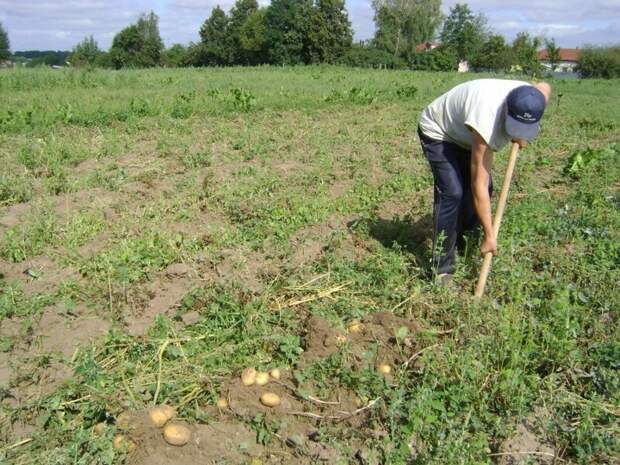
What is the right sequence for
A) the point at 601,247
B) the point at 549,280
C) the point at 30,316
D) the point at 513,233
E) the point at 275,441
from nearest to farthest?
the point at 275,441, the point at 30,316, the point at 549,280, the point at 601,247, the point at 513,233

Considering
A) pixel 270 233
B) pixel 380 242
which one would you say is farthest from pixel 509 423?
pixel 270 233

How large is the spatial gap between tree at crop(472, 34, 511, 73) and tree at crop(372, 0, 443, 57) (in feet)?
27.6

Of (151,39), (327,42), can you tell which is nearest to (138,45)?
(151,39)

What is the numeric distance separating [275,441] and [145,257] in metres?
2.18

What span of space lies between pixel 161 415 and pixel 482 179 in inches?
89.4

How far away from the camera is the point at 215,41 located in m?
61.8

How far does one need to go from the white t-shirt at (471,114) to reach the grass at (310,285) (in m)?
0.98

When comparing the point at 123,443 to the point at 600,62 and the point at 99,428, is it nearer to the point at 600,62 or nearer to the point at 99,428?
the point at 99,428

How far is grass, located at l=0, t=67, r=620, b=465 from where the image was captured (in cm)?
264

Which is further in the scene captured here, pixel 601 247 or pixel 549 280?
pixel 601 247

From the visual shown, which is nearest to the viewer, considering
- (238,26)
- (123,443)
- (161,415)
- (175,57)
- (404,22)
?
(123,443)

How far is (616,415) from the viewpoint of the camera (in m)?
2.65

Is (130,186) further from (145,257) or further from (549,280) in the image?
(549,280)

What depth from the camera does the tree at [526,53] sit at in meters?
26.5
